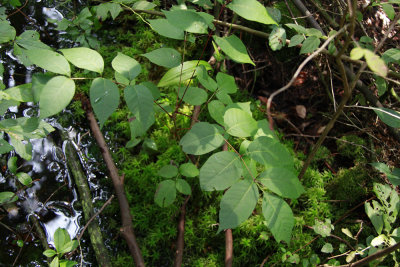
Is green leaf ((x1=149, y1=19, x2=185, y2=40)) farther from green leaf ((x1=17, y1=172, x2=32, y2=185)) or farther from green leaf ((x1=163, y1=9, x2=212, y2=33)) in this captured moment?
green leaf ((x1=17, y1=172, x2=32, y2=185))

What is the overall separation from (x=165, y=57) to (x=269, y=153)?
0.77 m

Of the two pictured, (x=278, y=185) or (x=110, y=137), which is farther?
(x=110, y=137)

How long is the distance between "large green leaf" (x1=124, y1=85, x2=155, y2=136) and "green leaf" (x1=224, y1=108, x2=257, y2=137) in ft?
1.33

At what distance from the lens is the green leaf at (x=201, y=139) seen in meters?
1.46

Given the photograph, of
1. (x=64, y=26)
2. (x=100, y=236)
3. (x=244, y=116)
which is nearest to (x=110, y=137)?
(x=100, y=236)

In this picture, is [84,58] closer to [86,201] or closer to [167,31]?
[167,31]

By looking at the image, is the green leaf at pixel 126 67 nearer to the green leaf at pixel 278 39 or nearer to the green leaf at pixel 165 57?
the green leaf at pixel 165 57

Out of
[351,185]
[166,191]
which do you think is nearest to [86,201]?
[166,191]

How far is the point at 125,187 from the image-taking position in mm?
2299

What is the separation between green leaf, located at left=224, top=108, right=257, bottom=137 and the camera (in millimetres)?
1520

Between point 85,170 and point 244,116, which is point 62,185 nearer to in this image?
point 85,170

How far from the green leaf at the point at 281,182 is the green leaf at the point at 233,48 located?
22.8 inches

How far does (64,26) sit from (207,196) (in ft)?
6.13

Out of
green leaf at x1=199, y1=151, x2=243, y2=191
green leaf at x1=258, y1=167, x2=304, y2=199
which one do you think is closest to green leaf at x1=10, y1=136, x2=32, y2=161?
green leaf at x1=199, y1=151, x2=243, y2=191
